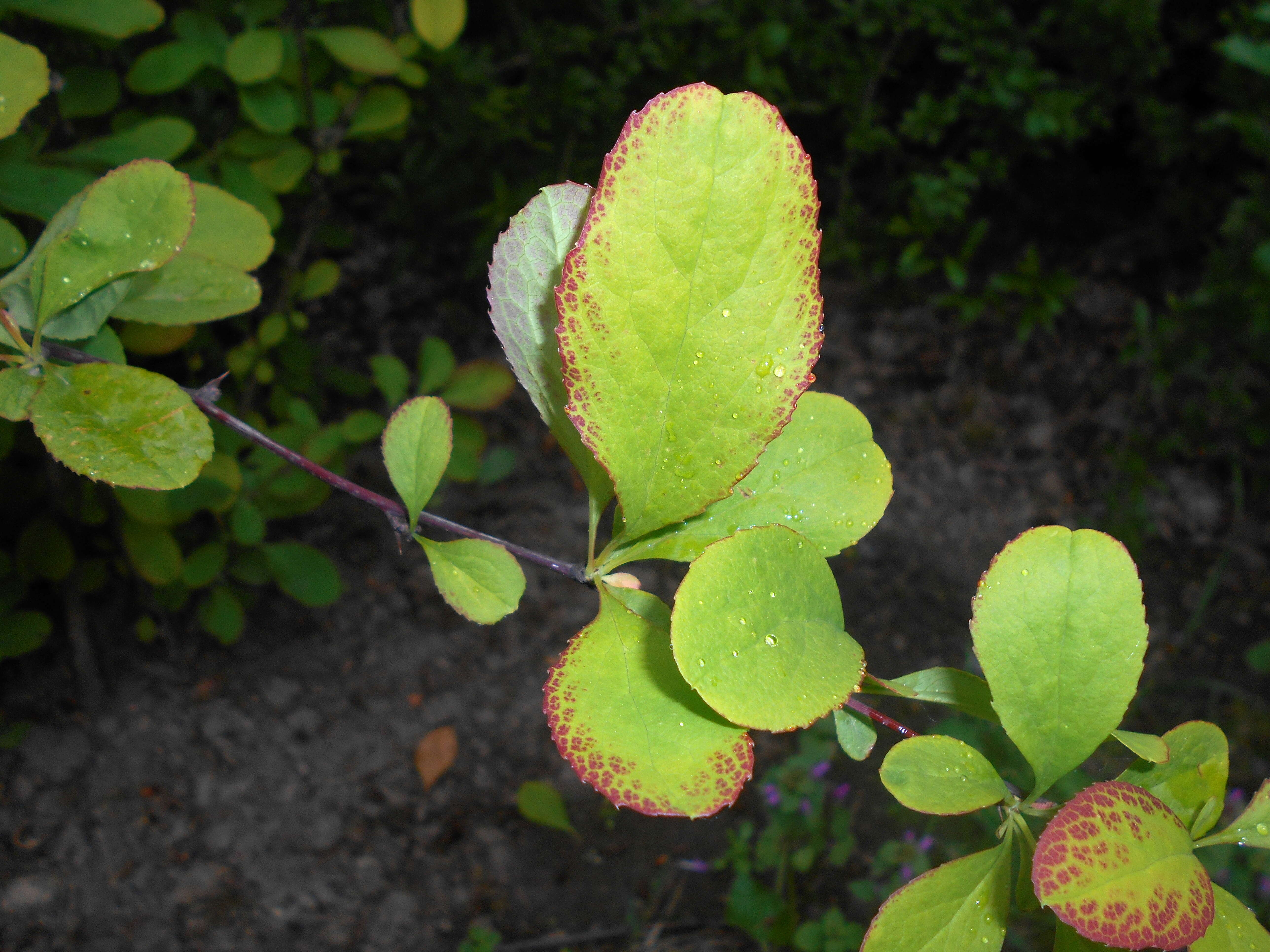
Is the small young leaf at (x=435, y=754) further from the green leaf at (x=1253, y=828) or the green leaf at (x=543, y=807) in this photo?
the green leaf at (x=1253, y=828)

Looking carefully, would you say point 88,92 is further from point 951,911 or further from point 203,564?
point 951,911

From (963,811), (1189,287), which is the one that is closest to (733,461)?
(963,811)

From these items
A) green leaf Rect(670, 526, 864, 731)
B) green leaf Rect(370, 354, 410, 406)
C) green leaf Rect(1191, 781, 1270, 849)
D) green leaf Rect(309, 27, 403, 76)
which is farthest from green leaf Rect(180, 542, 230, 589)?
green leaf Rect(1191, 781, 1270, 849)

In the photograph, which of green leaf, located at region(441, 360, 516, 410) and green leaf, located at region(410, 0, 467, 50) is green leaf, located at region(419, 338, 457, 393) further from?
green leaf, located at region(410, 0, 467, 50)

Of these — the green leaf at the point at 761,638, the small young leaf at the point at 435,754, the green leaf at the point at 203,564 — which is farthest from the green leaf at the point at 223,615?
the green leaf at the point at 761,638

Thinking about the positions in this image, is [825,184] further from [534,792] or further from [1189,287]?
[534,792]
